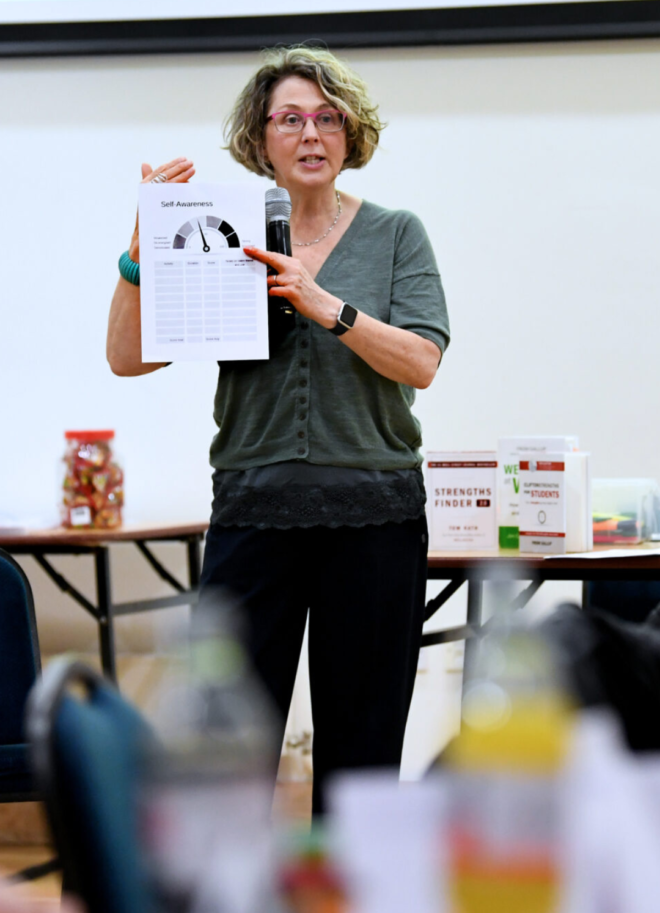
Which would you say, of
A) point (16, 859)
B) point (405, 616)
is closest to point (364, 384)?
point (405, 616)

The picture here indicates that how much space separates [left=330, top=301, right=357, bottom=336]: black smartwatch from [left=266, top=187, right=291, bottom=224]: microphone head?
22cm

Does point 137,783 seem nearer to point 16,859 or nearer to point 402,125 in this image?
point 16,859

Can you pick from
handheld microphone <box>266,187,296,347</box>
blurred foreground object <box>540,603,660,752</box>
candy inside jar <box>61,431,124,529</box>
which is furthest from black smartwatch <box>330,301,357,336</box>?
candy inside jar <box>61,431,124,529</box>

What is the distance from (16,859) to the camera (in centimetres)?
271

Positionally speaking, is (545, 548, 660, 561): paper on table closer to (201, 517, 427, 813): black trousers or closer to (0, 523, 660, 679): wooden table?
(0, 523, 660, 679): wooden table

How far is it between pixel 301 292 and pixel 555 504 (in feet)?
3.43

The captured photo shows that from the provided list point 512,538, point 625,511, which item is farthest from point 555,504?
point 625,511

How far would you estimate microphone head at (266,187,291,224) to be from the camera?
1.64 metres

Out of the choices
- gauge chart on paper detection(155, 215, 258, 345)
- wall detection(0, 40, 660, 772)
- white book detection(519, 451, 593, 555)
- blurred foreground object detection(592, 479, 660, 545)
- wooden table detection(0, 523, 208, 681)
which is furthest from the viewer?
wall detection(0, 40, 660, 772)

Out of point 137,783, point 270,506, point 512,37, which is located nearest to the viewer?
point 137,783

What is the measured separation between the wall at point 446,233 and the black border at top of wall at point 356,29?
61 millimetres

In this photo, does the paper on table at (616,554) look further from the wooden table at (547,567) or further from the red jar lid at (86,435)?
the red jar lid at (86,435)

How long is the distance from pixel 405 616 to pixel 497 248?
6.92ft

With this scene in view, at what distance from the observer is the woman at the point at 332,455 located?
1.57m
